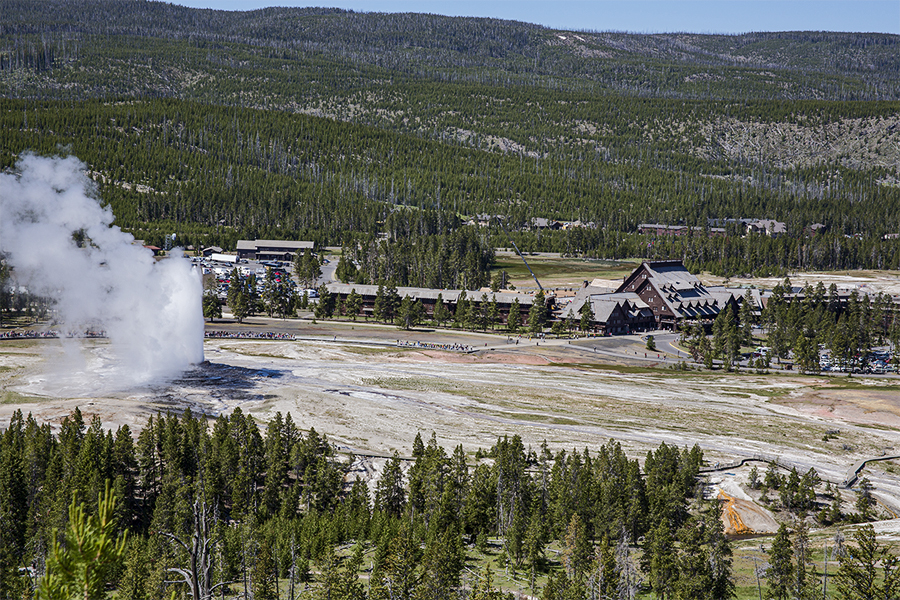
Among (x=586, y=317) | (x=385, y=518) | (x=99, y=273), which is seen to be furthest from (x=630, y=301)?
(x=385, y=518)

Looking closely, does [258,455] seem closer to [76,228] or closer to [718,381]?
[76,228]

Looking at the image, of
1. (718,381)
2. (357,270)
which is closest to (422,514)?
(718,381)

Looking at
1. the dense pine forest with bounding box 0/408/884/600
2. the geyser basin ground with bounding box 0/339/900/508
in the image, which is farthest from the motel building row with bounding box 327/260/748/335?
the dense pine forest with bounding box 0/408/884/600

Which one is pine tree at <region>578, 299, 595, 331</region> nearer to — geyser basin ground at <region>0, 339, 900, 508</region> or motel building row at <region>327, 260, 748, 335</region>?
motel building row at <region>327, 260, 748, 335</region>

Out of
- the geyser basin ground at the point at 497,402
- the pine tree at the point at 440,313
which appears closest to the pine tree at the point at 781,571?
the geyser basin ground at the point at 497,402

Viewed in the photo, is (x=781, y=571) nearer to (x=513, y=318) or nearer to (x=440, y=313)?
(x=513, y=318)

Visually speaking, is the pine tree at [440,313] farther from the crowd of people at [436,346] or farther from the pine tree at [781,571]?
the pine tree at [781,571]
